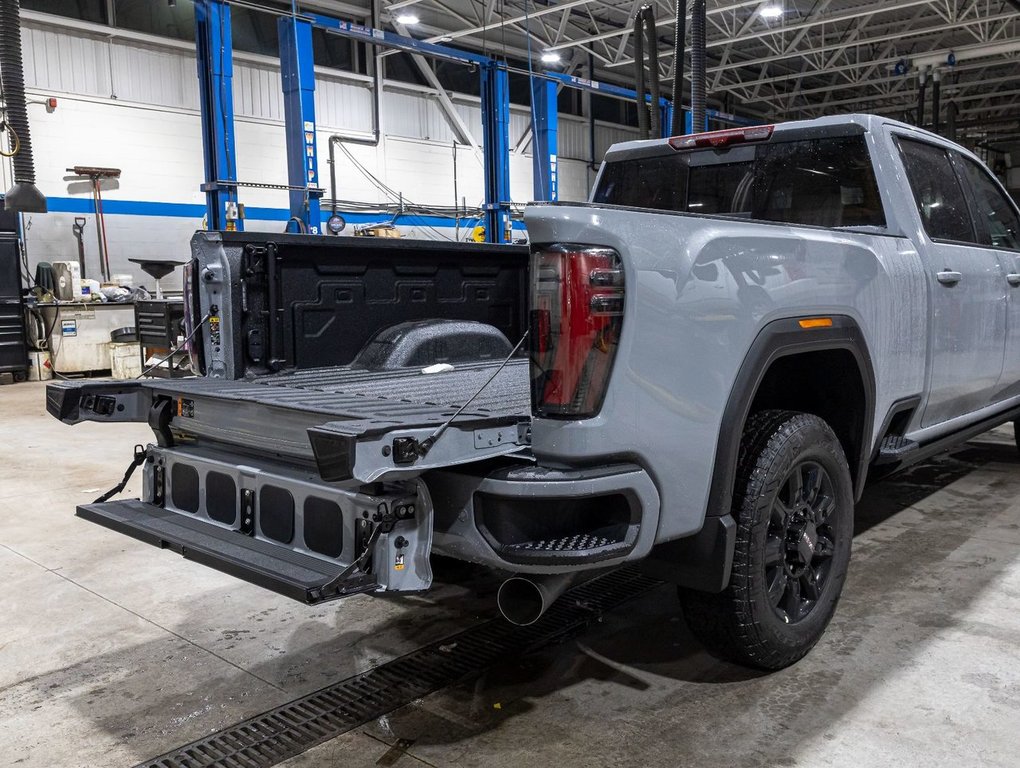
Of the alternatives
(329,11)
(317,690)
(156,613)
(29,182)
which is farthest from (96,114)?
(317,690)

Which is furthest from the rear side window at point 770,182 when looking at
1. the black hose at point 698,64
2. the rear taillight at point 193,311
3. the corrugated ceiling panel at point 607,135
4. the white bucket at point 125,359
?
the corrugated ceiling panel at point 607,135

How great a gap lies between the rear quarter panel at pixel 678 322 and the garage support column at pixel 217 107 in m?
8.20

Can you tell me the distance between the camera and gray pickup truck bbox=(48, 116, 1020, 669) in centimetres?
205

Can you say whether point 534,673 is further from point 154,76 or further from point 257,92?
point 257,92

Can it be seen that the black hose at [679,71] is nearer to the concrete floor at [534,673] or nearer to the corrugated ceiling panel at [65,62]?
the concrete floor at [534,673]

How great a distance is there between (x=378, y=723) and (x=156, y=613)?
1.38 meters

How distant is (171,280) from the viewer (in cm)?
1477

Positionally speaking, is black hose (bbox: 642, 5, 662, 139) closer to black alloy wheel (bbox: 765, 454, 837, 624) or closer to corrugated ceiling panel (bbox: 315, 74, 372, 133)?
black alloy wheel (bbox: 765, 454, 837, 624)

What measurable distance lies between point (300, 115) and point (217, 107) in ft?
3.19

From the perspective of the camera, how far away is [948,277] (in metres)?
3.40

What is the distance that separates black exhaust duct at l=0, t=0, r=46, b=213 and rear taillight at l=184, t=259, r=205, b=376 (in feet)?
10.9

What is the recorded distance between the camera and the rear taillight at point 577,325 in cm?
204

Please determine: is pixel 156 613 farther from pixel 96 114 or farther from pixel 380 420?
pixel 96 114

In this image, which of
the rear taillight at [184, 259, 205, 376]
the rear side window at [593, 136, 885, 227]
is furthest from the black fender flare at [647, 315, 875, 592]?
the rear taillight at [184, 259, 205, 376]
